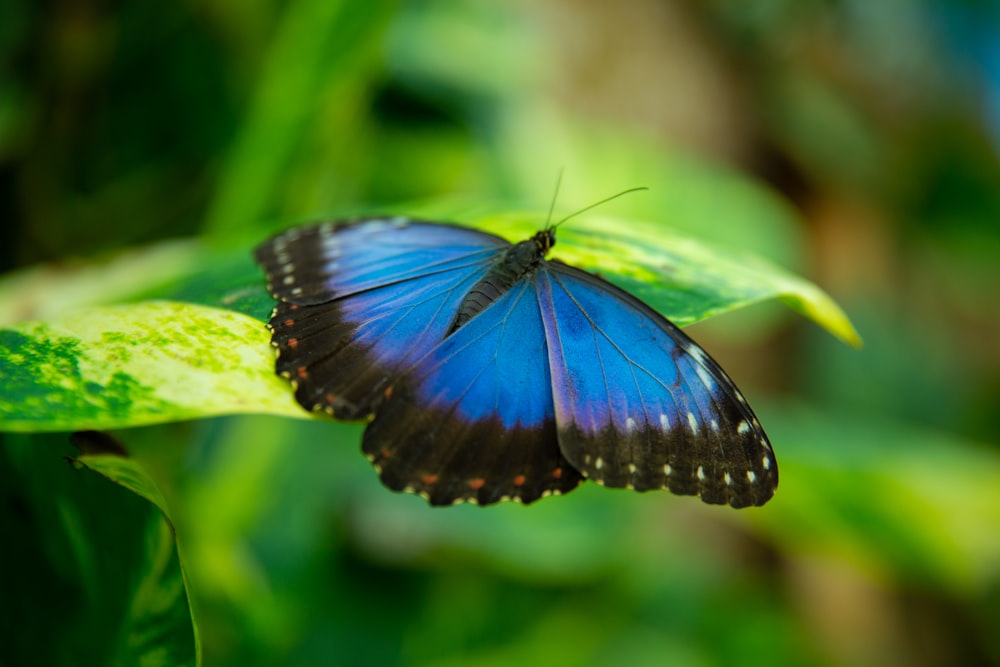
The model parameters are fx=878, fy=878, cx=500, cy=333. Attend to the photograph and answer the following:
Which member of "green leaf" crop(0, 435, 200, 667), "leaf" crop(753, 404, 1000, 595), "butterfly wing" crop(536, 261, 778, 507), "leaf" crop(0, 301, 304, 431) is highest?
"leaf" crop(753, 404, 1000, 595)

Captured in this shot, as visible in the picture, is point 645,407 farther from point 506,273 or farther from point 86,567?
point 86,567

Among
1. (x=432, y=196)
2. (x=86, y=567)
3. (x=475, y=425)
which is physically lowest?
(x=86, y=567)

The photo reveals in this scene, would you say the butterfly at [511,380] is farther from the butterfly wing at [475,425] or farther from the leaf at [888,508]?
the leaf at [888,508]

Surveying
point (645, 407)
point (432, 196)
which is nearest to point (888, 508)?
point (645, 407)

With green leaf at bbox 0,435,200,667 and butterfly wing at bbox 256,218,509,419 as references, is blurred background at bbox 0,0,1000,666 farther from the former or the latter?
green leaf at bbox 0,435,200,667

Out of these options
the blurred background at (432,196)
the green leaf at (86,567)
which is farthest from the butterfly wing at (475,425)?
the blurred background at (432,196)

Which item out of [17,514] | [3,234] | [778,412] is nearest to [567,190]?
[778,412]

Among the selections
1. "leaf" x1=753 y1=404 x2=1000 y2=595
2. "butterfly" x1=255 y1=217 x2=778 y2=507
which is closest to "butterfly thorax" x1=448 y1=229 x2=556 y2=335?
"butterfly" x1=255 y1=217 x2=778 y2=507
